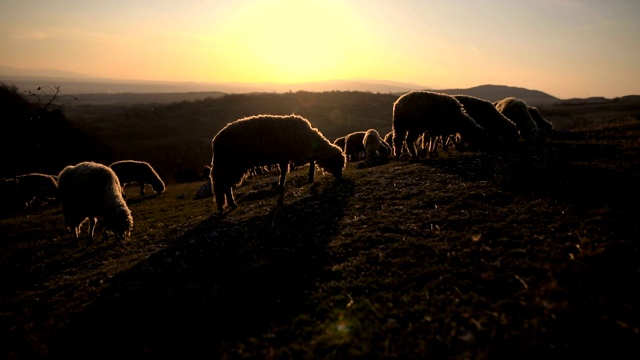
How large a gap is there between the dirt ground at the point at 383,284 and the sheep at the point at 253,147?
295 centimetres

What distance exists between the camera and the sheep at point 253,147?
39.0 feet

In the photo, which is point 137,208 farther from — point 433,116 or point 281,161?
point 433,116

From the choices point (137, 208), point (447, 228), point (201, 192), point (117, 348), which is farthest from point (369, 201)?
point (137, 208)

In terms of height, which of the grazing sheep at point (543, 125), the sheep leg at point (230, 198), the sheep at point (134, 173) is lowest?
the sheep at point (134, 173)

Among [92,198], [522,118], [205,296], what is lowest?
[205,296]

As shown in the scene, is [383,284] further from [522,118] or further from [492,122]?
[522,118]

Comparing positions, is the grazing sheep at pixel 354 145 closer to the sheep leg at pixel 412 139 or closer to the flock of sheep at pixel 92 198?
the sheep leg at pixel 412 139

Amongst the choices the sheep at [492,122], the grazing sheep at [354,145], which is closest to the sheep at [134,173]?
the grazing sheep at [354,145]

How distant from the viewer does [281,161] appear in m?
12.9

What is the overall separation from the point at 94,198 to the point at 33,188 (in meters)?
20.4

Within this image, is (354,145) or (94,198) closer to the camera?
(94,198)

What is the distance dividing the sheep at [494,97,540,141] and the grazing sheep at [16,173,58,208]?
31.5 metres

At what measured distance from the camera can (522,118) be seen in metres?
19.0

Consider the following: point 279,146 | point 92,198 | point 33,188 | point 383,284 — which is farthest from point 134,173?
point 383,284
